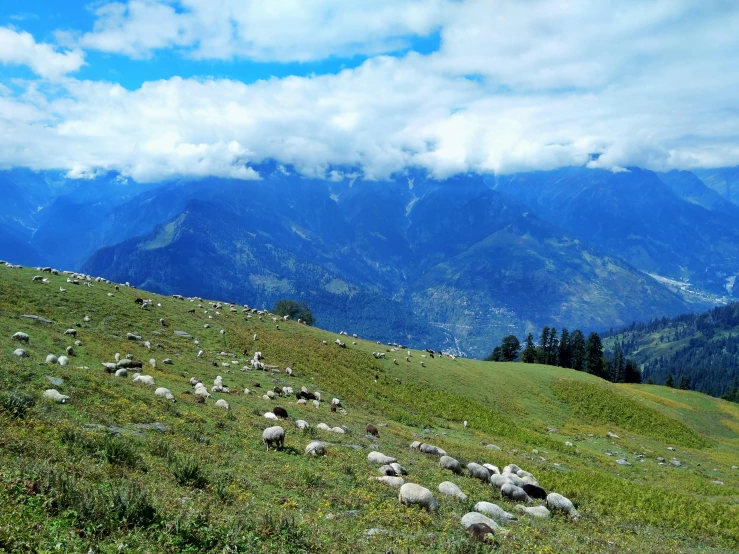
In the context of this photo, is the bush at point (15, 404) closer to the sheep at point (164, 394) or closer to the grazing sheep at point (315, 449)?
the sheep at point (164, 394)

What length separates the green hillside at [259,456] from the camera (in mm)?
8750

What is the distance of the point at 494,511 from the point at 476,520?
186 cm

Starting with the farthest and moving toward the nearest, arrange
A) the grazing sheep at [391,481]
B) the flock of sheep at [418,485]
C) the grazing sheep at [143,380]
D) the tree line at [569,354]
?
the tree line at [569,354] < the grazing sheep at [143,380] < the grazing sheep at [391,481] < the flock of sheep at [418,485]

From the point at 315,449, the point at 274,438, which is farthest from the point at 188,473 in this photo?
the point at 315,449

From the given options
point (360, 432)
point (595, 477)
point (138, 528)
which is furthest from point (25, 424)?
point (595, 477)

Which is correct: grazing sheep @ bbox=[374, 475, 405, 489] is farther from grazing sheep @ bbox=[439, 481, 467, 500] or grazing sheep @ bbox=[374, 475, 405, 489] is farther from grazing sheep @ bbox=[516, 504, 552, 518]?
grazing sheep @ bbox=[516, 504, 552, 518]

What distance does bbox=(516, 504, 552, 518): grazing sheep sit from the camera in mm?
15406

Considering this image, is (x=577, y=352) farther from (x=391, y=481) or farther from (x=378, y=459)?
(x=391, y=481)

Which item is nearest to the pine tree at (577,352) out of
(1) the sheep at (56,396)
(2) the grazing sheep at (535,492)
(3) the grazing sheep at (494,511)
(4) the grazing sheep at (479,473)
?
(4) the grazing sheep at (479,473)

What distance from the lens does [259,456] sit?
1552 centimetres

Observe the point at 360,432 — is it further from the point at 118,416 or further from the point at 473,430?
the point at 473,430

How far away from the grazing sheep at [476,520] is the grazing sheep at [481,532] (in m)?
0.29

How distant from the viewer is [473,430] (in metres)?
38.1

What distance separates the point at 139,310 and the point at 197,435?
30.4 metres
